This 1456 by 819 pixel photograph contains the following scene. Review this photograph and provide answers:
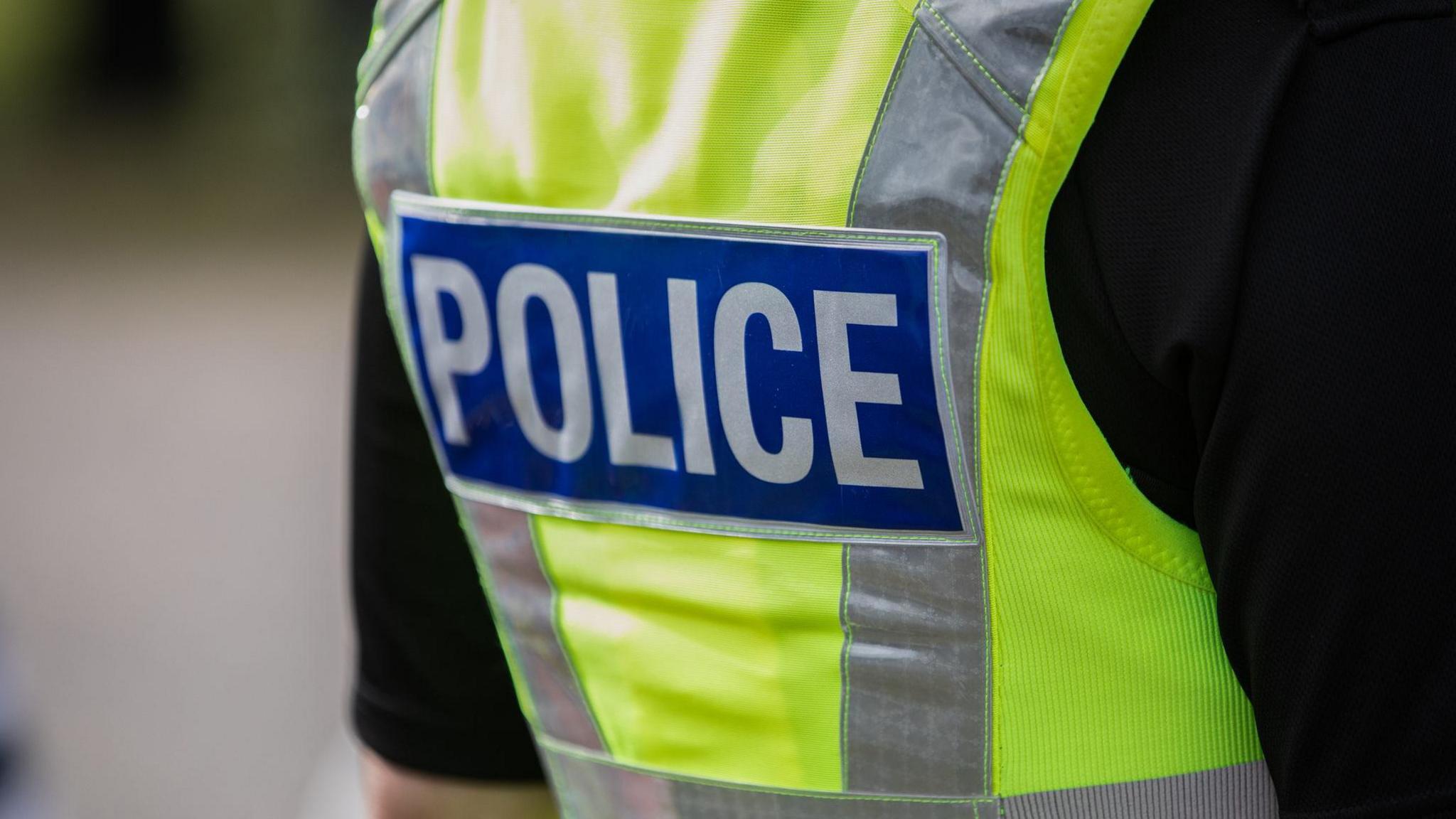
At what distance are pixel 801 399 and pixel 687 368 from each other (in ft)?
0.26

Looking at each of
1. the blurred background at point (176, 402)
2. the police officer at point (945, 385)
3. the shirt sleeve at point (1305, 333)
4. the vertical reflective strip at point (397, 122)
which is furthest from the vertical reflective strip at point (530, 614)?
the blurred background at point (176, 402)

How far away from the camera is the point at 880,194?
0.86 meters

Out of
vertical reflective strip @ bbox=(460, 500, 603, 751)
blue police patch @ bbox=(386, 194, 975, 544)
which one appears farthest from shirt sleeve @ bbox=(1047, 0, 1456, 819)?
vertical reflective strip @ bbox=(460, 500, 603, 751)

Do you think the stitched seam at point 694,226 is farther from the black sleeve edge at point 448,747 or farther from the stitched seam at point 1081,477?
the black sleeve edge at point 448,747

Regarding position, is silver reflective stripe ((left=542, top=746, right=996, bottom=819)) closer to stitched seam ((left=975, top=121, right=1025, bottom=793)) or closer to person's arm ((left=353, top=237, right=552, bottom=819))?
stitched seam ((left=975, top=121, right=1025, bottom=793))

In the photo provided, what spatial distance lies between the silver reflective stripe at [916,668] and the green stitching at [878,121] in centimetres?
20

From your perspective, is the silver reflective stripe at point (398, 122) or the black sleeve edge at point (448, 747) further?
the black sleeve edge at point (448, 747)

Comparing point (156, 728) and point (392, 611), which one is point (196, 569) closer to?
point (156, 728)

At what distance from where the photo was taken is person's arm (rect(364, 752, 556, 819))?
53.6 inches

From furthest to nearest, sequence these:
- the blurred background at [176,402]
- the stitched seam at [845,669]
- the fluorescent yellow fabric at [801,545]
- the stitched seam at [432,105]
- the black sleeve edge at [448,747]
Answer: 1. the blurred background at [176,402]
2. the black sleeve edge at [448,747]
3. the stitched seam at [432,105]
4. the stitched seam at [845,669]
5. the fluorescent yellow fabric at [801,545]

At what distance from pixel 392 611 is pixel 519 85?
1.61ft

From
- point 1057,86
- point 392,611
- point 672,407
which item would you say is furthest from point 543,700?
point 1057,86

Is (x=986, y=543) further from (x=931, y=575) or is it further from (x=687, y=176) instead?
(x=687, y=176)

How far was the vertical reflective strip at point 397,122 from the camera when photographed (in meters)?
1.06
